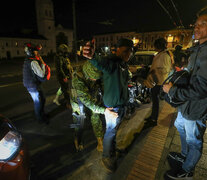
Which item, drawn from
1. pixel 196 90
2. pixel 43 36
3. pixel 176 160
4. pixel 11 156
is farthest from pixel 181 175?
pixel 43 36

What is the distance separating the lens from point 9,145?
1.54 m

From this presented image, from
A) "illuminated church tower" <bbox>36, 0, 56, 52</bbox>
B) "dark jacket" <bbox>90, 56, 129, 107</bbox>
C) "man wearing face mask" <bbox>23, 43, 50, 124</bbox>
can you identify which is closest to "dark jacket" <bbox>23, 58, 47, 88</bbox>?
"man wearing face mask" <bbox>23, 43, 50, 124</bbox>

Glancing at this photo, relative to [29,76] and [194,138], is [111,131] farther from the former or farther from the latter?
[29,76]

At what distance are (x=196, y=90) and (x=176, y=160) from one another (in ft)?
5.02

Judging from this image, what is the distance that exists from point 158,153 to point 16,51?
50.6 metres

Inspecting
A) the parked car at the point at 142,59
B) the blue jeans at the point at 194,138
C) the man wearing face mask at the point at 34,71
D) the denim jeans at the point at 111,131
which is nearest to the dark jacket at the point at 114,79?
the denim jeans at the point at 111,131

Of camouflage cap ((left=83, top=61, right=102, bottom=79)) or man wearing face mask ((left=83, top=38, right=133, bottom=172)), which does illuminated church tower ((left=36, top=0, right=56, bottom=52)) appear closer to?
camouflage cap ((left=83, top=61, right=102, bottom=79))

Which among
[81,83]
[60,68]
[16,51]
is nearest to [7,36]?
[16,51]

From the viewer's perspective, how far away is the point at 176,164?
240 cm

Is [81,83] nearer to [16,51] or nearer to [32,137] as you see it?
[32,137]

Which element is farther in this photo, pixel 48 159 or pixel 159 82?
pixel 159 82

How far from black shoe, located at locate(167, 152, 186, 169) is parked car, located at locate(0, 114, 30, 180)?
2.16 meters

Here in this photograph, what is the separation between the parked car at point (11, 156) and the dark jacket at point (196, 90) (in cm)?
184

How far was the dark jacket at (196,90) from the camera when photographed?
1515mm
